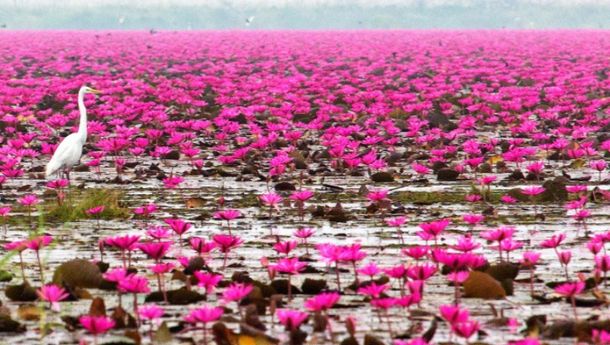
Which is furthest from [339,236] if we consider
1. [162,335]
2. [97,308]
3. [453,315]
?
[453,315]

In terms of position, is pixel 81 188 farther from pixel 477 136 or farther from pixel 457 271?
pixel 477 136

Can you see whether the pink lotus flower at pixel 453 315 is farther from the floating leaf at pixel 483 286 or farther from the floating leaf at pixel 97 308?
the floating leaf at pixel 97 308

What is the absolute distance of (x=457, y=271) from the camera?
195 inches

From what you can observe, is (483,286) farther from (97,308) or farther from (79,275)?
(79,275)

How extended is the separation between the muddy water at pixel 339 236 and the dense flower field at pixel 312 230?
0.02 metres

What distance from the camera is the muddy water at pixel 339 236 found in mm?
4449

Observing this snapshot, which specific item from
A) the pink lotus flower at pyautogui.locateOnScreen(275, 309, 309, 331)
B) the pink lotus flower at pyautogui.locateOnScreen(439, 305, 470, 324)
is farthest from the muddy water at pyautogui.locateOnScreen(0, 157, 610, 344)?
the pink lotus flower at pyautogui.locateOnScreen(439, 305, 470, 324)

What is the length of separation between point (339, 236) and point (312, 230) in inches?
9.1

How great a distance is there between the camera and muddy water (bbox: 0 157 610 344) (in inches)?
175

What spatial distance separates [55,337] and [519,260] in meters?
2.39

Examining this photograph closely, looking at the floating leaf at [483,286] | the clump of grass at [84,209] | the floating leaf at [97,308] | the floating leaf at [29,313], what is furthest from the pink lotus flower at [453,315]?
the clump of grass at [84,209]

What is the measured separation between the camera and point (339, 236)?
6316 millimetres

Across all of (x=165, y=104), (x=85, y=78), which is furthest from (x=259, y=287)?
(x=85, y=78)

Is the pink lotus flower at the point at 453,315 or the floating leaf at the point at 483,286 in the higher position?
the pink lotus flower at the point at 453,315
